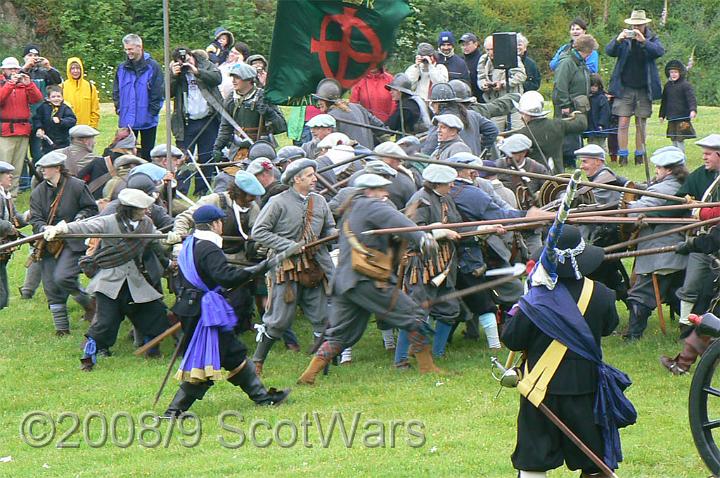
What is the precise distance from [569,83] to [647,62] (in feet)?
4.28

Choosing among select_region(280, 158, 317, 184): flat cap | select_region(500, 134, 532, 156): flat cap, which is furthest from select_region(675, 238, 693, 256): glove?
select_region(280, 158, 317, 184): flat cap

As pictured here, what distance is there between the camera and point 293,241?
39.3 ft

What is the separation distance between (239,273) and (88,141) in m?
5.80

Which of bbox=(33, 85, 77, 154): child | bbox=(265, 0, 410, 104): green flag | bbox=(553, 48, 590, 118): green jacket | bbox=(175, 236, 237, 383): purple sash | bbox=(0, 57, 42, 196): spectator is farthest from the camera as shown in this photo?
bbox=(33, 85, 77, 154): child

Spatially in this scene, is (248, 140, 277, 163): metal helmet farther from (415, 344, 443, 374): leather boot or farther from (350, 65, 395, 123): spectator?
(350, 65, 395, 123): spectator

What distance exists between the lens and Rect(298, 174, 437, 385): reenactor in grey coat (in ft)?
36.0

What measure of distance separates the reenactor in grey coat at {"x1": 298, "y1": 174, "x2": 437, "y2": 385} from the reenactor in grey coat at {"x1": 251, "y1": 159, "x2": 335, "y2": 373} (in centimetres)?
77

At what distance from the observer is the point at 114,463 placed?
996 cm

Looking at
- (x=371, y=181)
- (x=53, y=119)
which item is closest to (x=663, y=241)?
(x=371, y=181)

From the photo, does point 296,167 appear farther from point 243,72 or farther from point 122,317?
point 243,72

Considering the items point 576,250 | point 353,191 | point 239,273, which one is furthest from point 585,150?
point 576,250

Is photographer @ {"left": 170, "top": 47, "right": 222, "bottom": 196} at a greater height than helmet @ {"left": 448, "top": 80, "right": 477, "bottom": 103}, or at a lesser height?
lesser

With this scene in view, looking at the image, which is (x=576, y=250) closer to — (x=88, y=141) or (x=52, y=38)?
(x=88, y=141)

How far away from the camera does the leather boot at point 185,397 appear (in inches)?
429
